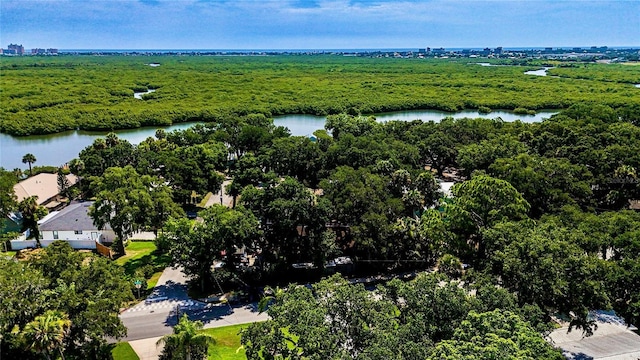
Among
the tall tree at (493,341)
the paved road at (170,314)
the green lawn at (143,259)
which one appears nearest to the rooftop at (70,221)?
the green lawn at (143,259)

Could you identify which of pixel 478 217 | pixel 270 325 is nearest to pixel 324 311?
pixel 270 325

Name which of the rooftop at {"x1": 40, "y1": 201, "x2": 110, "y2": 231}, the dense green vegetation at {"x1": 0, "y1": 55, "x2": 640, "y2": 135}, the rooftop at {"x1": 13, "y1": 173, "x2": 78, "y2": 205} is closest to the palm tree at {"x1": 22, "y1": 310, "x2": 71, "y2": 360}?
the rooftop at {"x1": 40, "y1": 201, "x2": 110, "y2": 231}

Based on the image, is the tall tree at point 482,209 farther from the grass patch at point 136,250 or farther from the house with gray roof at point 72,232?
the house with gray roof at point 72,232

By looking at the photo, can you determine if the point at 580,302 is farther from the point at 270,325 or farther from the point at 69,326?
the point at 69,326

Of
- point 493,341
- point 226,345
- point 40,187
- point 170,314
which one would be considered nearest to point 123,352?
point 170,314

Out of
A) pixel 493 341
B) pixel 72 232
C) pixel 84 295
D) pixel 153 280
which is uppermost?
pixel 493 341

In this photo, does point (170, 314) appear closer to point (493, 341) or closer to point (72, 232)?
point (72, 232)
